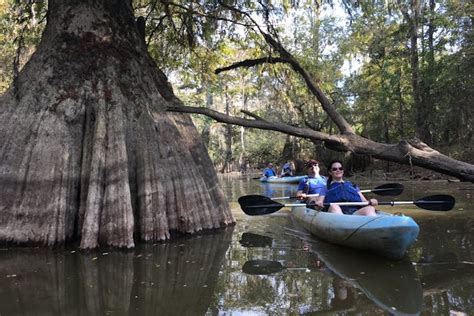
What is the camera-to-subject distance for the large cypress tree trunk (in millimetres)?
6945

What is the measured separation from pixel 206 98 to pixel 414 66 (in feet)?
55.4

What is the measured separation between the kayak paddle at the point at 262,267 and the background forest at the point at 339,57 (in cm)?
346

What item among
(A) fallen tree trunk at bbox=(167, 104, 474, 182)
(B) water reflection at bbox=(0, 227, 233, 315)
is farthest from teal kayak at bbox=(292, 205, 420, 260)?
(B) water reflection at bbox=(0, 227, 233, 315)

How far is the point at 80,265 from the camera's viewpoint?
6.00 m

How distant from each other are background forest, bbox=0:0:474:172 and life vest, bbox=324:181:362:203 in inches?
66.1

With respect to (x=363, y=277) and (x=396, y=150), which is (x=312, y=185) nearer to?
(x=396, y=150)

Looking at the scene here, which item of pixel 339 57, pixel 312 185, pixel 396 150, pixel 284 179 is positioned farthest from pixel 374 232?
pixel 339 57

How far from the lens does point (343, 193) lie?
7.34m

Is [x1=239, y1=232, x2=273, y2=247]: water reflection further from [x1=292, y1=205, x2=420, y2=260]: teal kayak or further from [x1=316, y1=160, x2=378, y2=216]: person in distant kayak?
[x1=316, y1=160, x2=378, y2=216]: person in distant kayak

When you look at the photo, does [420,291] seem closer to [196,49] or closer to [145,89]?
[145,89]

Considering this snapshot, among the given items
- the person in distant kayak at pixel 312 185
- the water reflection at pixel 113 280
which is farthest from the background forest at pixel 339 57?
the water reflection at pixel 113 280

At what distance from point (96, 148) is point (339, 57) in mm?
26095

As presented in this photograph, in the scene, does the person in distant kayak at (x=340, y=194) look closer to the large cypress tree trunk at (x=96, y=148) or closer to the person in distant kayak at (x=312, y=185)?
the person in distant kayak at (x=312, y=185)

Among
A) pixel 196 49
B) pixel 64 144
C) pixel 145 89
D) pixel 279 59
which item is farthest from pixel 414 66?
pixel 64 144
